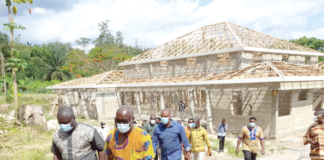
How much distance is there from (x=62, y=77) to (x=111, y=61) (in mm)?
7674

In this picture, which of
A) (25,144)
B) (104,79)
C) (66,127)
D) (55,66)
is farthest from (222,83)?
(55,66)

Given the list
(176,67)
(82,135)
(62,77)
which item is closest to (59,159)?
(82,135)

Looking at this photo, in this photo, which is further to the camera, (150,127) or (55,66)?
(55,66)

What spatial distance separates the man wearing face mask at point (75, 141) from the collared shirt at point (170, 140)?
4.95ft

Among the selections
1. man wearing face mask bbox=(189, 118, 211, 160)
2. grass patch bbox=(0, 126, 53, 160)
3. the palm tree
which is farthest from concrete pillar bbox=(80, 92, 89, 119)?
man wearing face mask bbox=(189, 118, 211, 160)

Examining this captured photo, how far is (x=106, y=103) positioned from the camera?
20109 millimetres

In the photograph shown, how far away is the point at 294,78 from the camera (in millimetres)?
10344

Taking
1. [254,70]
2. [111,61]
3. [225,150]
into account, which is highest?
[111,61]

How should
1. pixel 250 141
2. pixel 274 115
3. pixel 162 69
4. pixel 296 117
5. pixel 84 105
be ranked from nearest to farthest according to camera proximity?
pixel 250 141
pixel 274 115
pixel 296 117
pixel 162 69
pixel 84 105

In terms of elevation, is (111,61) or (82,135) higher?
(111,61)

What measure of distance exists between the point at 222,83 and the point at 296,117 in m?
4.28

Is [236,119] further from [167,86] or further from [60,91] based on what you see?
[60,91]

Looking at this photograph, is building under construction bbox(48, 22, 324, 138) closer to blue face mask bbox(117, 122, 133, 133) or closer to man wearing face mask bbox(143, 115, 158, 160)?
man wearing face mask bbox(143, 115, 158, 160)

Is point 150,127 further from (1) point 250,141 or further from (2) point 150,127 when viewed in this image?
(1) point 250,141
